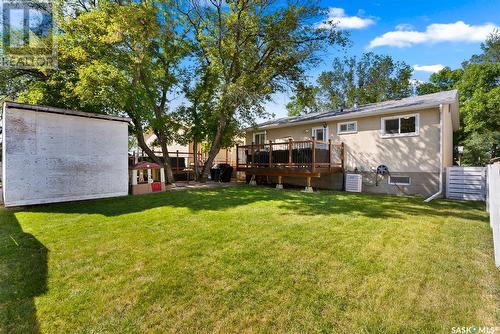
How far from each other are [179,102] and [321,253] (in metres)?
13.1

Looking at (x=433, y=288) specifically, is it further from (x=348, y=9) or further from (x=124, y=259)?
(x=348, y=9)

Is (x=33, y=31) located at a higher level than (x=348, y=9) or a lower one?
lower

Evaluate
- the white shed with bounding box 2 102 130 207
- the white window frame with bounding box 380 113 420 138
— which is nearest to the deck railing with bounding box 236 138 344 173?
the white window frame with bounding box 380 113 420 138

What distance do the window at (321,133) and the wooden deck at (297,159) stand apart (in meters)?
0.74

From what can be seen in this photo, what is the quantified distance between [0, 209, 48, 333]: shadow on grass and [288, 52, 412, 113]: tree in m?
23.2

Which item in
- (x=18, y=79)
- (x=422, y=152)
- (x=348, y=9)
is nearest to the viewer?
(x=422, y=152)

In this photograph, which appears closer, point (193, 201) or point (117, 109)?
point (193, 201)

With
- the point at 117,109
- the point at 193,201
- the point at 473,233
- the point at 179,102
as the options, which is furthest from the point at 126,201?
the point at 473,233

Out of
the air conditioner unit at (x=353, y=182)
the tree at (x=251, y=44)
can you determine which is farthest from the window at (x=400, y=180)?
the tree at (x=251, y=44)

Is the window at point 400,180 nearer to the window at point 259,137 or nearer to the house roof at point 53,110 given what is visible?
the window at point 259,137

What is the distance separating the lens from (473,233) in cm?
488

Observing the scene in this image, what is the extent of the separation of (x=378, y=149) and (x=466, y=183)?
10.6 ft

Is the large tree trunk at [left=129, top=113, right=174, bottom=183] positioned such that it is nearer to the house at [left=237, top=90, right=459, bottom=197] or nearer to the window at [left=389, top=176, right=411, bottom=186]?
the house at [left=237, top=90, right=459, bottom=197]

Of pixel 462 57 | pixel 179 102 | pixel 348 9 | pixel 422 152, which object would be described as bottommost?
pixel 422 152
